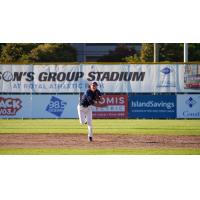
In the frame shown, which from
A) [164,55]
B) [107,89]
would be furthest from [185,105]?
[164,55]

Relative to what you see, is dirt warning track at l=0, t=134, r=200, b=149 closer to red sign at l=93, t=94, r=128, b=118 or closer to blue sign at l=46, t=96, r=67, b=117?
blue sign at l=46, t=96, r=67, b=117

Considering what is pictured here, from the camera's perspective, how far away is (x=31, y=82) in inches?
874

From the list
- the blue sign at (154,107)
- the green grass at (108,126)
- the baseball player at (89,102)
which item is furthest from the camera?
the blue sign at (154,107)

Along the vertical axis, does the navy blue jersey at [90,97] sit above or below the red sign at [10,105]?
above

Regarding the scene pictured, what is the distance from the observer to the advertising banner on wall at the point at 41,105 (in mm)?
21158

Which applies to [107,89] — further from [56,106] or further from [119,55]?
[119,55]

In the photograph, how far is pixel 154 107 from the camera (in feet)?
73.3

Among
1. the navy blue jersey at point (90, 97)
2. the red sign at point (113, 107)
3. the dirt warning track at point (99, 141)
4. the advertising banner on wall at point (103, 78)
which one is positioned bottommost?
the dirt warning track at point (99, 141)

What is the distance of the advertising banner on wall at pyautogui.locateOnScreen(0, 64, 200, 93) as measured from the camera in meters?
21.0

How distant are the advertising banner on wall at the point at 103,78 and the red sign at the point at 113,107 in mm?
244

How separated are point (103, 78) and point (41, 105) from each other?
2338 millimetres

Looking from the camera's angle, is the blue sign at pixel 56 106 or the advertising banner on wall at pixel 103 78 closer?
the advertising banner on wall at pixel 103 78

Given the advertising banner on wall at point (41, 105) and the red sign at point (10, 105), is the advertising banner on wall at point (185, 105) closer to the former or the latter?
the advertising banner on wall at point (41, 105)

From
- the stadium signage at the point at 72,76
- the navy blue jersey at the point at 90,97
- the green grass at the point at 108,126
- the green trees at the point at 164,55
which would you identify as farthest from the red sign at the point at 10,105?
the green trees at the point at 164,55
